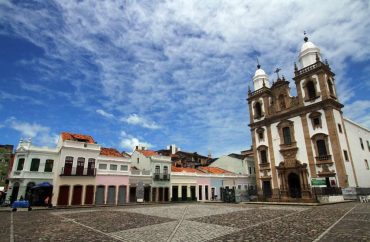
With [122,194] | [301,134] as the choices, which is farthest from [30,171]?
[301,134]

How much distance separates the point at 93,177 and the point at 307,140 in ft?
95.4

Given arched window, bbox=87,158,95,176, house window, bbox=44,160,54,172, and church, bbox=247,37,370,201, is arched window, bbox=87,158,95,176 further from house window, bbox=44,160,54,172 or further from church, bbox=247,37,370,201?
church, bbox=247,37,370,201

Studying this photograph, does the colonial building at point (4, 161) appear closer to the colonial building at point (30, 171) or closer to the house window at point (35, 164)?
the colonial building at point (30, 171)

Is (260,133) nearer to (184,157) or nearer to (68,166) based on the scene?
(184,157)

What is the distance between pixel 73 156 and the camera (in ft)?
101

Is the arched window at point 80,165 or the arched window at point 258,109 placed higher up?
the arched window at point 258,109

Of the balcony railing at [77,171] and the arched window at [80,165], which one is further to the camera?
the arched window at [80,165]

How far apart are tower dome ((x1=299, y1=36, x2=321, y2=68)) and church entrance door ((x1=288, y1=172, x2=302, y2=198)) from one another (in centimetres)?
1645

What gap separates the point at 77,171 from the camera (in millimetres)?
30438

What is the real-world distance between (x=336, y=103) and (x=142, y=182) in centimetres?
2923

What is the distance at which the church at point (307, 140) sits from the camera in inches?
1153

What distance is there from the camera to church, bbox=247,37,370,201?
96.1ft

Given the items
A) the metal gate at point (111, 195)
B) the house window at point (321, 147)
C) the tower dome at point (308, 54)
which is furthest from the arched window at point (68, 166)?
the tower dome at point (308, 54)

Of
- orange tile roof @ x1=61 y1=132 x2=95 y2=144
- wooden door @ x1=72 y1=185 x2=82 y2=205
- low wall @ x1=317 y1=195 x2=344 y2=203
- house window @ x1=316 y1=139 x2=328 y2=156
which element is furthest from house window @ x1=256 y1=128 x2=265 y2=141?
wooden door @ x1=72 y1=185 x2=82 y2=205
